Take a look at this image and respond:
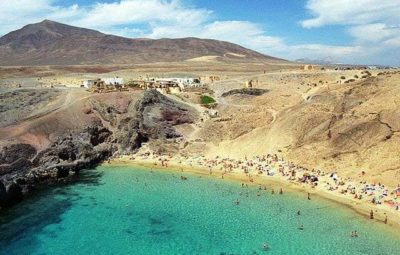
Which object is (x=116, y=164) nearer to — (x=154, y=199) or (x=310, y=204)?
(x=154, y=199)

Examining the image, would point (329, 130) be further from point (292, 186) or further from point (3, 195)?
point (3, 195)

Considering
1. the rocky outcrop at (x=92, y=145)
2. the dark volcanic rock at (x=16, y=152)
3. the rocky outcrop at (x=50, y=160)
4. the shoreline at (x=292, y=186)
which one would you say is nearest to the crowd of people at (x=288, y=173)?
the shoreline at (x=292, y=186)

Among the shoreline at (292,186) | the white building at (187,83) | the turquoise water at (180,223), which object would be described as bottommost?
the turquoise water at (180,223)

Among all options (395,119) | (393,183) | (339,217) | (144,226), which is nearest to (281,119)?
(395,119)

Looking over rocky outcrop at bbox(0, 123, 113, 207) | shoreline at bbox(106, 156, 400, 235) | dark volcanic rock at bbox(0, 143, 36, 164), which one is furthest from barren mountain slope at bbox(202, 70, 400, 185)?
dark volcanic rock at bbox(0, 143, 36, 164)

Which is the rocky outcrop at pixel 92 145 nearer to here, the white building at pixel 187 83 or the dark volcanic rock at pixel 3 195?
the dark volcanic rock at pixel 3 195

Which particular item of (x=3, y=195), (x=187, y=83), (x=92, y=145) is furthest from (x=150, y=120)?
(x=187, y=83)
